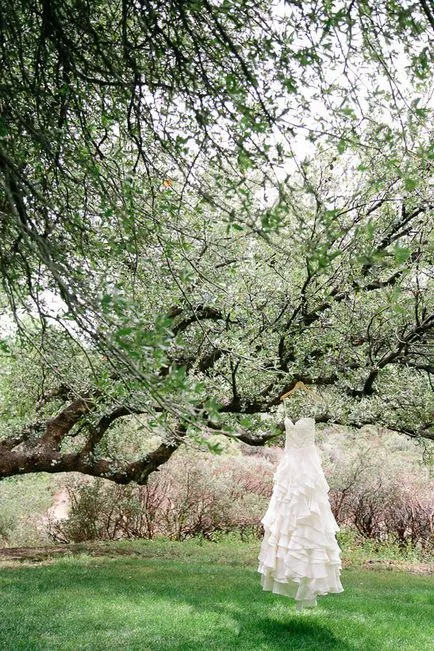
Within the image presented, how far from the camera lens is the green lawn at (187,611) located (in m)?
6.27

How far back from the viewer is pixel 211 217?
7047 mm

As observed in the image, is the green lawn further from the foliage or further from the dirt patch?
the foliage

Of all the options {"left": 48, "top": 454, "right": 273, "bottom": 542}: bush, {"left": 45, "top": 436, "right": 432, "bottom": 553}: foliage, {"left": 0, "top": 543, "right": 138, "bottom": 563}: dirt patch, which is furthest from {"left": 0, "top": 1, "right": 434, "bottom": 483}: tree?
{"left": 45, "top": 436, "right": 432, "bottom": 553}: foliage

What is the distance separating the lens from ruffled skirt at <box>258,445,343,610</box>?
245 inches

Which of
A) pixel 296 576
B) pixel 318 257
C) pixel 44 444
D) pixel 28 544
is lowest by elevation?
pixel 28 544

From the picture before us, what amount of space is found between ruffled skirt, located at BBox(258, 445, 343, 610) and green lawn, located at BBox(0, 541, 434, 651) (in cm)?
51

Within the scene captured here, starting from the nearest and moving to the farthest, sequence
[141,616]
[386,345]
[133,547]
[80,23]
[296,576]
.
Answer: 1. [80,23]
2. [296,576]
3. [141,616]
4. [386,345]
5. [133,547]

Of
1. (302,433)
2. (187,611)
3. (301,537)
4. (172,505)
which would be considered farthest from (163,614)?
(172,505)

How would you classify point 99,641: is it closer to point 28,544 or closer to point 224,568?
point 224,568

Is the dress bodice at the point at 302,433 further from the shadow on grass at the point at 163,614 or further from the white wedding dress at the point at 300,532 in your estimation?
the shadow on grass at the point at 163,614

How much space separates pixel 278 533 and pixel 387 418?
308 centimetres

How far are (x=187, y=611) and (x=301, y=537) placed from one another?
→ 6.43 ft

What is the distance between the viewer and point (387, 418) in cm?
900

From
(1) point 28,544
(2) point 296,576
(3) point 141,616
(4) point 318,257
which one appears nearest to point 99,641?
(3) point 141,616
